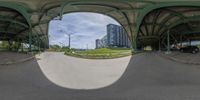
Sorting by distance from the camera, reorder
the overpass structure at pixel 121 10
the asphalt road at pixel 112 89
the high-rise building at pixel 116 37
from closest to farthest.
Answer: the asphalt road at pixel 112 89, the overpass structure at pixel 121 10, the high-rise building at pixel 116 37

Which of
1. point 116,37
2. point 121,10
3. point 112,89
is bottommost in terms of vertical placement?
point 112,89

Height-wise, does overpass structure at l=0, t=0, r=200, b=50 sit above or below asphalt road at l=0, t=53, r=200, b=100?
above

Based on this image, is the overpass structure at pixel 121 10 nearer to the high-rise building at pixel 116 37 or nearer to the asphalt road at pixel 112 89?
the asphalt road at pixel 112 89

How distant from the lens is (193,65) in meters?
24.1

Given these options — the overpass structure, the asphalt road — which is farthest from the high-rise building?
the asphalt road

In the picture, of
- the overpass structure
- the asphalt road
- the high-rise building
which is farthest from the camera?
the high-rise building

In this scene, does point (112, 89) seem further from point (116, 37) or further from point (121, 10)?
point (116, 37)

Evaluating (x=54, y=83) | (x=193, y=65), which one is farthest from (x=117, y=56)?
(x=54, y=83)

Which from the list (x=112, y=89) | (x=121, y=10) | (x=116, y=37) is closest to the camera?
(x=112, y=89)

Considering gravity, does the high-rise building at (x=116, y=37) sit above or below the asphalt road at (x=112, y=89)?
above

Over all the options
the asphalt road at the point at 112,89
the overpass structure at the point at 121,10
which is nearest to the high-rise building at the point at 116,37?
the overpass structure at the point at 121,10

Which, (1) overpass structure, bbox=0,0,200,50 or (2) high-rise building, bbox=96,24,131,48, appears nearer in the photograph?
(1) overpass structure, bbox=0,0,200,50

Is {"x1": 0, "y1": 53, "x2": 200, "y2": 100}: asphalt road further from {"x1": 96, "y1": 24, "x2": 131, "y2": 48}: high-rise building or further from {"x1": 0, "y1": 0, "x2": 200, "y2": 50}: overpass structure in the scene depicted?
{"x1": 96, "y1": 24, "x2": 131, "y2": 48}: high-rise building

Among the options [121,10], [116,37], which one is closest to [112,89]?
[121,10]
